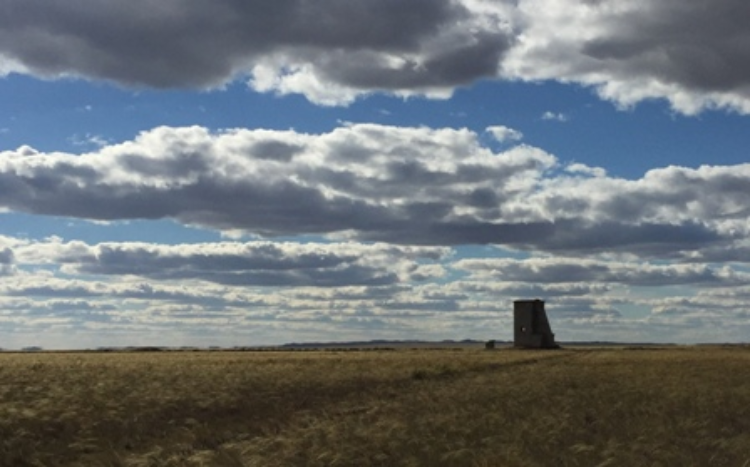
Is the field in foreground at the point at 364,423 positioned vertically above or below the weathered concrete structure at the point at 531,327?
below

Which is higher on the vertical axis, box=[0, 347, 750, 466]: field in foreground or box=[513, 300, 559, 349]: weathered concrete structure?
box=[513, 300, 559, 349]: weathered concrete structure

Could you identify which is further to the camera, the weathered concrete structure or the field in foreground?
the weathered concrete structure

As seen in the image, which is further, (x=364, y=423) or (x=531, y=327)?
(x=531, y=327)

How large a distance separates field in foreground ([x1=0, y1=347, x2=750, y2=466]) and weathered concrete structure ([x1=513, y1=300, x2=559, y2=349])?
82.2 m

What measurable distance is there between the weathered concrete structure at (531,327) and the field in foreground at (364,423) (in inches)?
3235

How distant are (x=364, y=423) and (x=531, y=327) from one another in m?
96.6

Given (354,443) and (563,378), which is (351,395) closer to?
(563,378)

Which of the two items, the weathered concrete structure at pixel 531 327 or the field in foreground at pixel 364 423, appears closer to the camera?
the field in foreground at pixel 364 423

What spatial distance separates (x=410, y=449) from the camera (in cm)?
1181

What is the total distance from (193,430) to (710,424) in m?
9.27

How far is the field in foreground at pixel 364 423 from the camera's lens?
11.4m

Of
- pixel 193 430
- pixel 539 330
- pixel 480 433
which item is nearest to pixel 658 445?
pixel 480 433

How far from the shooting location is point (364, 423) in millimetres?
15664

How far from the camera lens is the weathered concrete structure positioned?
107812 mm
